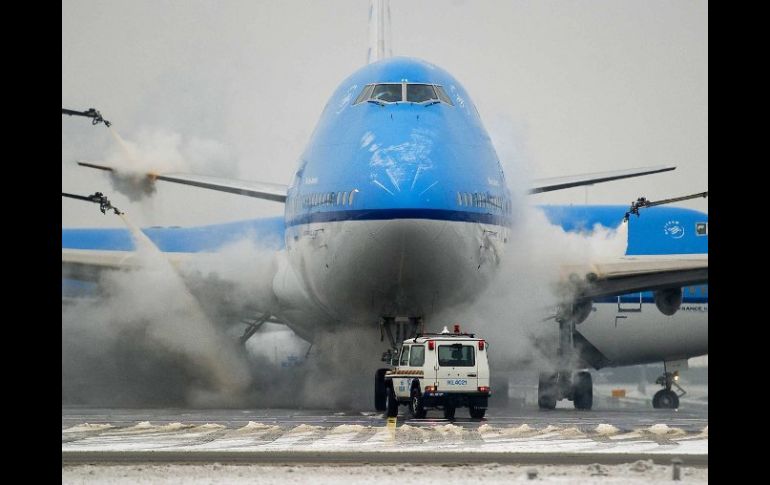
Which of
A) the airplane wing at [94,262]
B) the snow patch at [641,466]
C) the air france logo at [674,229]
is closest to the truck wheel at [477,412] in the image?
the airplane wing at [94,262]

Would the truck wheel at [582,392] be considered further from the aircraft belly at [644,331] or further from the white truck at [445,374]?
the white truck at [445,374]

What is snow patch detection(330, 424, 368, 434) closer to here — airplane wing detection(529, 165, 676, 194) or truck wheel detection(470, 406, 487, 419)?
truck wheel detection(470, 406, 487, 419)

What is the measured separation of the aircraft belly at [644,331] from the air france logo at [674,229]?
6.84 ft

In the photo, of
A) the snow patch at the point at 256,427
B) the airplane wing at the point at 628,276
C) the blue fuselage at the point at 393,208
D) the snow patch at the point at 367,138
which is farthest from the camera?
the airplane wing at the point at 628,276

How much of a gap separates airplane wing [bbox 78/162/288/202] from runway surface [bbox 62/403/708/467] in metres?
5.84

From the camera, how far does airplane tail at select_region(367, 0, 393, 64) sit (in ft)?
135

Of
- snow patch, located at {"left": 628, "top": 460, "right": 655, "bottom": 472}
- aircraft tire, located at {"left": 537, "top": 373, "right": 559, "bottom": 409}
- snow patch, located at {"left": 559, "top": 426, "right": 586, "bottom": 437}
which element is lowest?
aircraft tire, located at {"left": 537, "top": 373, "right": 559, "bottom": 409}

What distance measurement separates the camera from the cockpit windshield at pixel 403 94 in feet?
92.8

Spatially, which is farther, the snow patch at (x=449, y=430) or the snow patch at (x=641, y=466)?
the snow patch at (x=449, y=430)

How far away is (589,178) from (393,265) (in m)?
7.04

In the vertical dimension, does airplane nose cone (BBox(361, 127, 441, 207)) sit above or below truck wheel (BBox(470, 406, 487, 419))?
above

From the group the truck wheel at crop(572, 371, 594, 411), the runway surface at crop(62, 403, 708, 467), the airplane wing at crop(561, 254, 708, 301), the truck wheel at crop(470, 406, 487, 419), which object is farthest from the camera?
the truck wheel at crop(572, 371, 594, 411)

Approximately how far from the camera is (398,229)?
25.5 meters

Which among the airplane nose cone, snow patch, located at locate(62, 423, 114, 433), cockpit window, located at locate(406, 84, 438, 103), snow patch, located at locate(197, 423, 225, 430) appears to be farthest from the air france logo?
snow patch, located at locate(62, 423, 114, 433)
